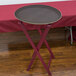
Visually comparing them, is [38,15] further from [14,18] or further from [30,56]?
[30,56]

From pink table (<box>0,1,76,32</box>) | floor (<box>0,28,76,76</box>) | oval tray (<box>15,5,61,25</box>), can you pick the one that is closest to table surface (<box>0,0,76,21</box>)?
pink table (<box>0,1,76,32</box>)

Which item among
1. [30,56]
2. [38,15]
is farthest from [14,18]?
[30,56]

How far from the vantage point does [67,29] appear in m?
2.60

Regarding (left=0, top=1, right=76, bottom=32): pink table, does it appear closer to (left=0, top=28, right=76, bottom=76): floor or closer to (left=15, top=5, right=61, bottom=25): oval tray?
(left=15, top=5, right=61, bottom=25): oval tray

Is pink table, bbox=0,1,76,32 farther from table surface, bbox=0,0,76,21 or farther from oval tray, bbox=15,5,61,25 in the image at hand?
oval tray, bbox=15,5,61,25

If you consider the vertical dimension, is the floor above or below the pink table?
below

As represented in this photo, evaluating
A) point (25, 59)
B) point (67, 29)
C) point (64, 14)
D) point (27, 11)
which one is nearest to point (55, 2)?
point (64, 14)

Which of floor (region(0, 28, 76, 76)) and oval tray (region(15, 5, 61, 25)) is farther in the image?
floor (region(0, 28, 76, 76))

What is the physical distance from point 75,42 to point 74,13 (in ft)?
2.00

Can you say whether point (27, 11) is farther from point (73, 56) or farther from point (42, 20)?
point (73, 56)

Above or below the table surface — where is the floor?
below

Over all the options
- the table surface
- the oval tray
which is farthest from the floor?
the oval tray

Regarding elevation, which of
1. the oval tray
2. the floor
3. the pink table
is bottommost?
the floor

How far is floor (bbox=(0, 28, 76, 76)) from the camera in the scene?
1.87m
